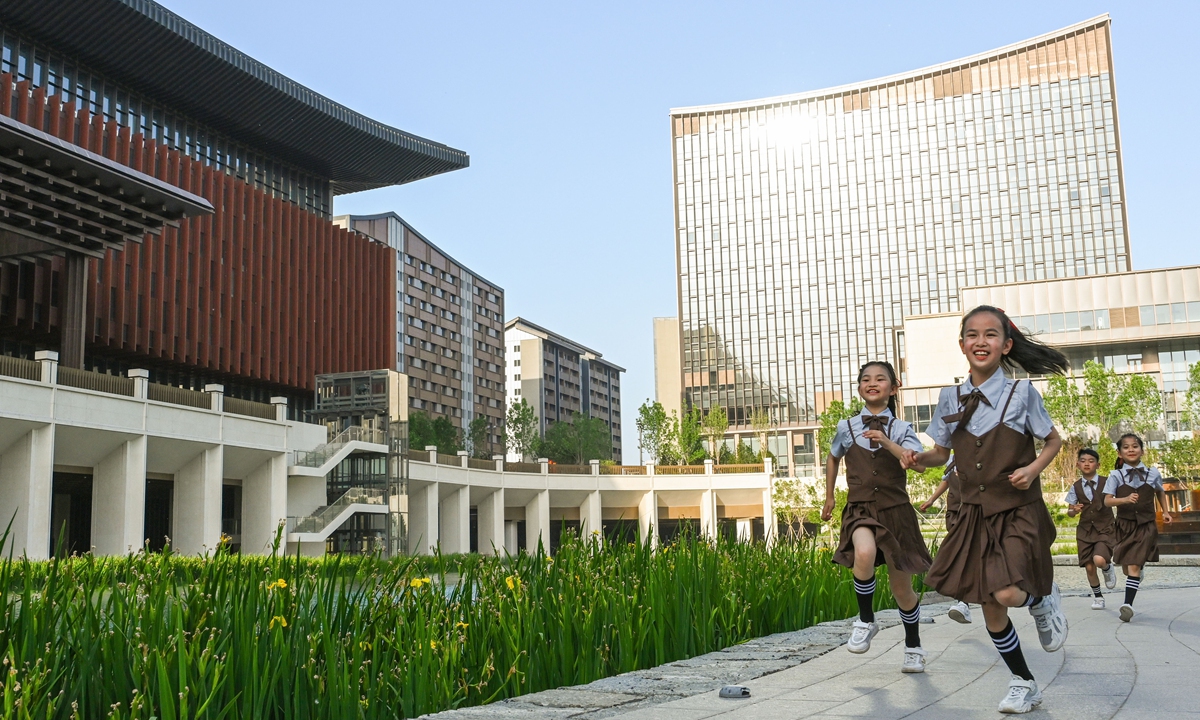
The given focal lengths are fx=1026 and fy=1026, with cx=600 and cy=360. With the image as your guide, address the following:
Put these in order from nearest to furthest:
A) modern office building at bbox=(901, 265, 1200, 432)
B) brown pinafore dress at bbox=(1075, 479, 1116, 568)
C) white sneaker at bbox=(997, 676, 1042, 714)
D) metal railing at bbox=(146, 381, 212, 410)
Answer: white sneaker at bbox=(997, 676, 1042, 714), brown pinafore dress at bbox=(1075, 479, 1116, 568), metal railing at bbox=(146, 381, 212, 410), modern office building at bbox=(901, 265, 1200, 432)

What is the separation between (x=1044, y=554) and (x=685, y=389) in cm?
10586

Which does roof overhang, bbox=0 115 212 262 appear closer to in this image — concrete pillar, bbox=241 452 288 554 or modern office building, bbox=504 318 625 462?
concrete pillar, bbox=241 452 288 554

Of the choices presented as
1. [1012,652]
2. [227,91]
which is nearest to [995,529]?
[1012,652]

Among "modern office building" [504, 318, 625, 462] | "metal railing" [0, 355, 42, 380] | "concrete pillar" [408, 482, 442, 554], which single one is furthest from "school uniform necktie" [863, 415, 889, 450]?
"modern office building" [504, 318, 625, 462]

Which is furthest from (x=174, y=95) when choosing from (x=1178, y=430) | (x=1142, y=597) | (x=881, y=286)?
(x=881, y=286)

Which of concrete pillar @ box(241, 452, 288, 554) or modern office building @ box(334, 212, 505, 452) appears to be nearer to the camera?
concrete pillar @ box(241, 452, 288, 554)

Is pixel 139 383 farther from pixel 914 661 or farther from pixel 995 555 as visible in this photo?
pixel 995 555

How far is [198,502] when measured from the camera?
115ft

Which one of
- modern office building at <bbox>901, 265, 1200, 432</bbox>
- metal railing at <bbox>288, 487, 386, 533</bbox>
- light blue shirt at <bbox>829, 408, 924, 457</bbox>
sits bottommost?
metal railing at <bbox>288, 487, 386, 533</bbox>

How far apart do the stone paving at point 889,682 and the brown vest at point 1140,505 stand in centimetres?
249

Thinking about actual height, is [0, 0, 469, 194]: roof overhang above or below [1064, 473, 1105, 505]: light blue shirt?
above

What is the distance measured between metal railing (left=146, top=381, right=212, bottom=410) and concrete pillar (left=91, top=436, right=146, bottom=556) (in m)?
1.60

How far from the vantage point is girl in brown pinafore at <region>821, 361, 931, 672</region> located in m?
6.40

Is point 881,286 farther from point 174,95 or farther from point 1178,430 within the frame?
point 174,95
